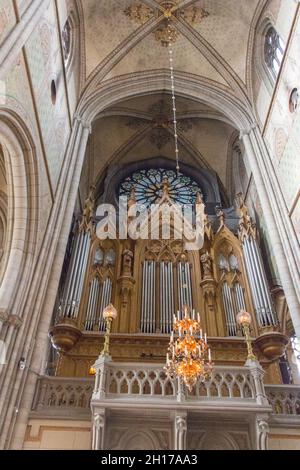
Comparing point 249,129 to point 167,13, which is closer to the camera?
point 249,129

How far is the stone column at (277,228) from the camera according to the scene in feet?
27.6

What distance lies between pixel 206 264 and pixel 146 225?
2.66m

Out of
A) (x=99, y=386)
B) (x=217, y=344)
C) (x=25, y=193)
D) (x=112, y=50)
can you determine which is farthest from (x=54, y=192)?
(x=112, y=50)

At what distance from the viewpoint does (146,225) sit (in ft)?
44.3

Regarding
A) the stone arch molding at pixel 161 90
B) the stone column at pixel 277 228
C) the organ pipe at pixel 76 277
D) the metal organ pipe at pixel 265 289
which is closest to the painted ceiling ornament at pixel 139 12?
the stone arch molding at pixel 161 90

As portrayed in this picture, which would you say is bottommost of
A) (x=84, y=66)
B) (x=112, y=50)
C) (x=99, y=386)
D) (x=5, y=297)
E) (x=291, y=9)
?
(x=99, y=386)

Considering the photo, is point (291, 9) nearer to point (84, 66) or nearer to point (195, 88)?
point (195, 88)

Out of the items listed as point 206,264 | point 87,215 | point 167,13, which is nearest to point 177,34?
point 167,13

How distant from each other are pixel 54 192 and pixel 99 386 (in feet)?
15.9

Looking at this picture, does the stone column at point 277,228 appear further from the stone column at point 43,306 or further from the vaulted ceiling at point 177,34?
the stone column at point 43,306

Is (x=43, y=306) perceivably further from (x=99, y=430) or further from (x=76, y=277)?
(x=76, y=277)

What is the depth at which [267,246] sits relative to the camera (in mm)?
13047

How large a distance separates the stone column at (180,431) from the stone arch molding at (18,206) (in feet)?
10.9

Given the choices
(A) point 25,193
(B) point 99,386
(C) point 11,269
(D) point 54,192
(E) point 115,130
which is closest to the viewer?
(B) point 99,386
